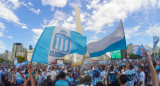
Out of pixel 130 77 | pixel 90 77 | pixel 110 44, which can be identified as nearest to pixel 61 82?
pixel 90 77

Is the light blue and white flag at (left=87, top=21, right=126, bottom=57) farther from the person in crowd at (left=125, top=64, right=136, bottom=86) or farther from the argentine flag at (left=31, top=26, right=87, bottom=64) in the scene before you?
the person in crowd at (left=125, top=64, right=136, bottom=86)

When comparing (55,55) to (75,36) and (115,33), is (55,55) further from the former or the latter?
(115,33)

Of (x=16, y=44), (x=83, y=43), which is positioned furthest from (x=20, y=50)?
(x=83, y=43)

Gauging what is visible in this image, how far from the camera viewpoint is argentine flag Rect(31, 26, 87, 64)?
4.79 m

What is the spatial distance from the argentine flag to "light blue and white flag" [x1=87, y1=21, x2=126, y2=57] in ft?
2.29

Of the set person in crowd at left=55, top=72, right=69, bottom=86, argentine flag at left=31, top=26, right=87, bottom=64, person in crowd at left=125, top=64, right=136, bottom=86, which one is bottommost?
person in crowd at left=125, top=64, right=136, bottom=86

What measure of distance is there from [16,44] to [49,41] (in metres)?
137

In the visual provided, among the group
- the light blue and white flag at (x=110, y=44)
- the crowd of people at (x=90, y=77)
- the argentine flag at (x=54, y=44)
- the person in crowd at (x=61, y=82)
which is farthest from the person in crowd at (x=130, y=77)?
the person in crowd at (x=61, y=82)

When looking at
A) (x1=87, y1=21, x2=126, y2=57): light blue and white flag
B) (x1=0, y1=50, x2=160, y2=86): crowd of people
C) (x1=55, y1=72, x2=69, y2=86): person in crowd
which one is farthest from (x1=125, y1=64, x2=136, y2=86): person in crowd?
(x1=55, y1=72, x2=69, y2=86): person in crowd

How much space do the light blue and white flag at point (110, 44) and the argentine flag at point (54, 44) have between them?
0.70 metres

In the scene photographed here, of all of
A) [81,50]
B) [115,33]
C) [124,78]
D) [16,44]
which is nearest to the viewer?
[124,78]

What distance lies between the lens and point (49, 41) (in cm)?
504

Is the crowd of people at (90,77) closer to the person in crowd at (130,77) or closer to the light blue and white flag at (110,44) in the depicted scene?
the person in crowd at (130,77)

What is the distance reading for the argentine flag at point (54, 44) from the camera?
479 cm
